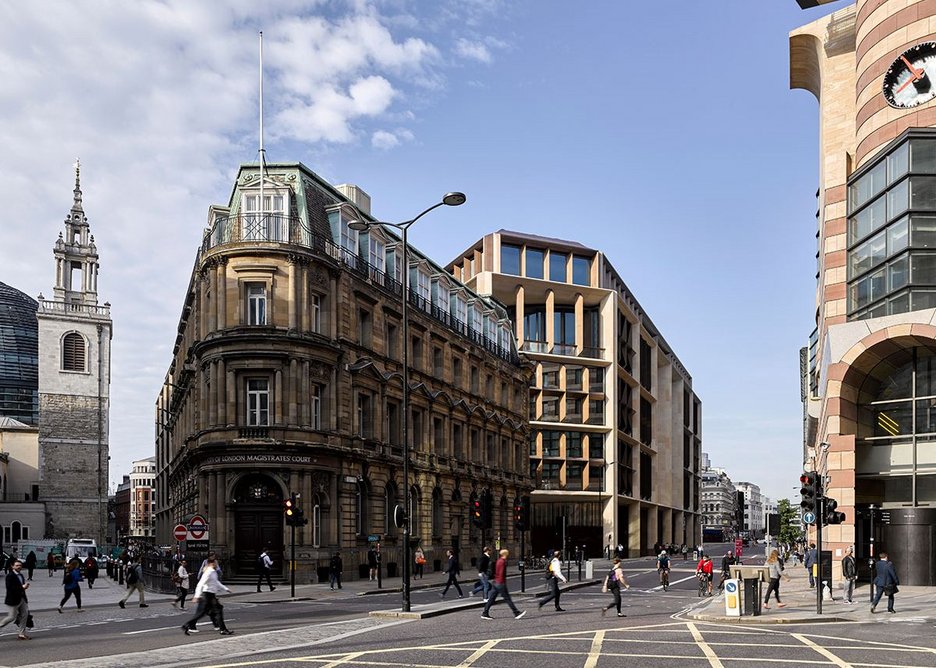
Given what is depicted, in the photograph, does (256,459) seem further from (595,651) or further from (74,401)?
(74,401)

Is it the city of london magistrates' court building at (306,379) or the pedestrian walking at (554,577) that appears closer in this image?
the pedestrian walking at (554,577)

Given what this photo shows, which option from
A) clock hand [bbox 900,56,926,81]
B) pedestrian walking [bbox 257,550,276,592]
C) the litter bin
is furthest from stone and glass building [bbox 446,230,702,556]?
the litter bin

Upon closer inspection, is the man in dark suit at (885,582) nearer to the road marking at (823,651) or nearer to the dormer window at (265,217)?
the road marking at (823,651)

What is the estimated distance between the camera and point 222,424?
4344 centimetres

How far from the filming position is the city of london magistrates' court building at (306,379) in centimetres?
4356

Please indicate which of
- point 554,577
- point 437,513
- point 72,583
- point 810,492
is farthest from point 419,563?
point 810,492

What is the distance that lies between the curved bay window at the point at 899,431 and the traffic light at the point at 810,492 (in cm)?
1332

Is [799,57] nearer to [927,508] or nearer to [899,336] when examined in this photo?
[899,336]

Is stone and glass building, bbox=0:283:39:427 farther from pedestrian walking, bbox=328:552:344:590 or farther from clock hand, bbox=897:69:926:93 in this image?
clock hand, bbox=897:69:926:93

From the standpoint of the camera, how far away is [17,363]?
14975cm

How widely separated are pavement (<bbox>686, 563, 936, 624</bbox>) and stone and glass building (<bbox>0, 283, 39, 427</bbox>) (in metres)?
136

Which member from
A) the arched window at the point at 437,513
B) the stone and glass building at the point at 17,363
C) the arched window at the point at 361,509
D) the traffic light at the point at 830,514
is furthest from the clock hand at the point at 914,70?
the stone and glass building at the point at 17,363

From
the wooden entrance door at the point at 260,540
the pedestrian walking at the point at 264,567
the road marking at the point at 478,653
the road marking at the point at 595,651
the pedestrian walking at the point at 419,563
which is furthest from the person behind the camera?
the pedestrian walking at the point at 419,563

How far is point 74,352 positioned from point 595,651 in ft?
375
